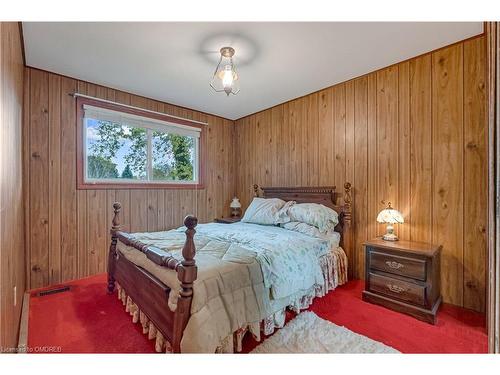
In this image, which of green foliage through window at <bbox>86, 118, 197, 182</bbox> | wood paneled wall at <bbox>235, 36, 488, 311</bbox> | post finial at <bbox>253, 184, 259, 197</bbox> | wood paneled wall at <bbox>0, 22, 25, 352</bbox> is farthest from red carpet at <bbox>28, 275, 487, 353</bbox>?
post finial at <bbox>253, 184, 259, 197</bbox>

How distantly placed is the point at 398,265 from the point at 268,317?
4.15ft

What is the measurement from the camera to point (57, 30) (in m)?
2.01

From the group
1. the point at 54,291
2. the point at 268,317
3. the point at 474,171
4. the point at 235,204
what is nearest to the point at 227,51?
the point at 268,317

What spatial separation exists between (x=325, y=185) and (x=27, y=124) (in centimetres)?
351

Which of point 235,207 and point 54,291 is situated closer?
point 54,291

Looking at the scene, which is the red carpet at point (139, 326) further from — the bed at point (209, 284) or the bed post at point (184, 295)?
the bed post at point (184, 295)

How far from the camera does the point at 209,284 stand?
1.49m

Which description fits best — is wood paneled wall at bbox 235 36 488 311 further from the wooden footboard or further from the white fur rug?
the wooden footboard

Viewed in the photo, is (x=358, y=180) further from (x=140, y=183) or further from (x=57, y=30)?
(x=57, y=30)

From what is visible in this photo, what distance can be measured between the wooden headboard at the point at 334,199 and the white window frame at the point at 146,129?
1614mm

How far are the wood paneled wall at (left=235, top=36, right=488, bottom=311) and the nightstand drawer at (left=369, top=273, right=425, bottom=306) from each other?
482 mm

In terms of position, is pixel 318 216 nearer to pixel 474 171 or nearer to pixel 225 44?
pixel 474 171
